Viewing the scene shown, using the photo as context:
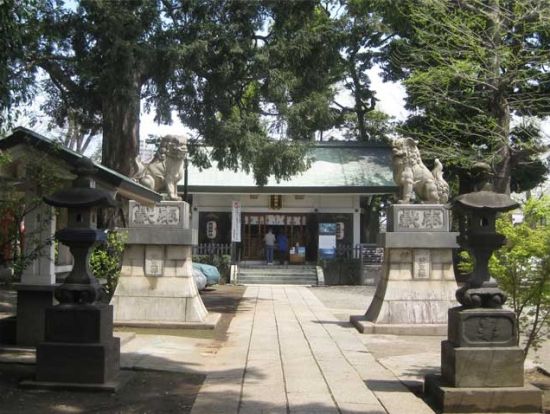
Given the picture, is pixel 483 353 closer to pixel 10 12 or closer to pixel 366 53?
pixel 10 12

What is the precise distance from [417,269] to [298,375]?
5515 mm

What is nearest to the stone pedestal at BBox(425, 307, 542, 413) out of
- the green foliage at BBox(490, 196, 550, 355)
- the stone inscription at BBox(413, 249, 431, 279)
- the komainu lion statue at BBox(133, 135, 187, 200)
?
the green foliage at BBox(490, 196, 550, 355)

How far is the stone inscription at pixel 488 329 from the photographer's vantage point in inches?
253

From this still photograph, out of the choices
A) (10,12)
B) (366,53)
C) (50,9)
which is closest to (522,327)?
(10,12)

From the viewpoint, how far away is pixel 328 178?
29438 millimetres

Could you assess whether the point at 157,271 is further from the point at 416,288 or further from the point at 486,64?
the point at 486,64

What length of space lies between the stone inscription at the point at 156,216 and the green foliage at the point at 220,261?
1451 cm

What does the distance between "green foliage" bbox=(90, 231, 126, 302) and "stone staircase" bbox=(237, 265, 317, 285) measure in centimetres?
1341

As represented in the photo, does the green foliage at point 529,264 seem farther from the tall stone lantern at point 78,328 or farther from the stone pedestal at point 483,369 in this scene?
the tall stone lantern at point 78,328

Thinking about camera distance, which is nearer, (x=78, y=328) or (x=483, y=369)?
(x=483, y=369)

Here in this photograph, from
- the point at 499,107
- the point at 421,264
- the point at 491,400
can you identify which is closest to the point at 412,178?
the point at 421,264

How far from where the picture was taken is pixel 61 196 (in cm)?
722

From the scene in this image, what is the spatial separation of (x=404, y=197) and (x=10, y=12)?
28.3 feet

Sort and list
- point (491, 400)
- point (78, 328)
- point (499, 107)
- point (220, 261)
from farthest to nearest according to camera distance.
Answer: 1. point (220, 261)
2. point (499, 107)
3. point (78, 328)
4. point (491, 400)
